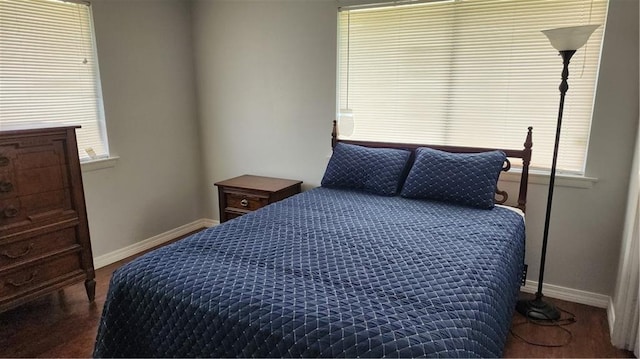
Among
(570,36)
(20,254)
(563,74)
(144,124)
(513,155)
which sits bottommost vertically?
(20,254)

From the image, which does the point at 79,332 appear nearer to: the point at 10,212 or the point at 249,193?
the point at 10,212

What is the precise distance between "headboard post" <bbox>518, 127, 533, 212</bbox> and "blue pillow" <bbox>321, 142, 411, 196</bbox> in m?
0.72

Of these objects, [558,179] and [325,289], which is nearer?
[325,289]

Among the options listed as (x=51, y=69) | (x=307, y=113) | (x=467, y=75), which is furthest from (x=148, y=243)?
(x=467, y=75)

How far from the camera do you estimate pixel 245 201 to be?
322 centimetres

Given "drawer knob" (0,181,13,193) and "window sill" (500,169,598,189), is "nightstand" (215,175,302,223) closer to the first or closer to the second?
"drawer knob" (0,181,13,193)

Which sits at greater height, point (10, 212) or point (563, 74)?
point (563, 74)

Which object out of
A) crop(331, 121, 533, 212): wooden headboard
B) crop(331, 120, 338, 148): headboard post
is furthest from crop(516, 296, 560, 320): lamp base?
crop(331, 120, 338, 148): headboard post

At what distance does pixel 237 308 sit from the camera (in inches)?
52.4

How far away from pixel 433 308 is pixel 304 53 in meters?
2.46

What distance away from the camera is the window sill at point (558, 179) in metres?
2.49

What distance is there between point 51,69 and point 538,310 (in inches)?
138

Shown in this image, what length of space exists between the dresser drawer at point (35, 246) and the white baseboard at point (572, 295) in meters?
2.95

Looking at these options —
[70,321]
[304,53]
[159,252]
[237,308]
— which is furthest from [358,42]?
[70,321]
